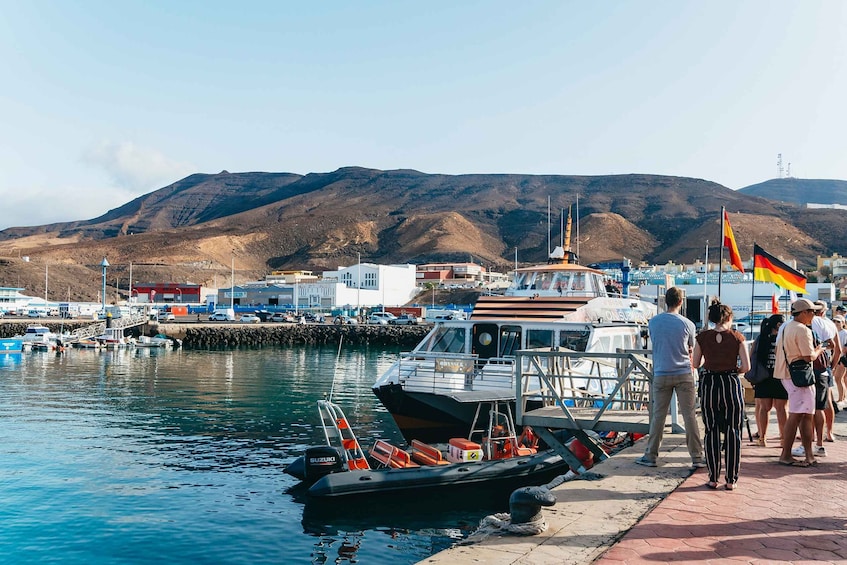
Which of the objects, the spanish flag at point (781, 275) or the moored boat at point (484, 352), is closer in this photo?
the moored boat at point (484, 352)

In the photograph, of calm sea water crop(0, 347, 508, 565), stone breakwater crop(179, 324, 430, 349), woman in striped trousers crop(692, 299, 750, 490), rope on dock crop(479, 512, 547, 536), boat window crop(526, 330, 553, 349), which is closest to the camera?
rope on dock crop(479, 512, 547, 536)

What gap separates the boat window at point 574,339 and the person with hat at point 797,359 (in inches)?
328

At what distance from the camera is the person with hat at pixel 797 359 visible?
29.7ft

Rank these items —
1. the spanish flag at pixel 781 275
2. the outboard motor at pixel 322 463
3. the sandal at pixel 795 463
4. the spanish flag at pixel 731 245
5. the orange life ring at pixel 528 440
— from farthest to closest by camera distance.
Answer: the spanish flag at pixel 731 245 → the spanish flag at pixel 781 275 → the orange life ring at pixel 528 440 → the outboard motor at pixel 322 463 → the sandal at pixel 795 463

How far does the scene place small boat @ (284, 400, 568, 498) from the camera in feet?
45.1

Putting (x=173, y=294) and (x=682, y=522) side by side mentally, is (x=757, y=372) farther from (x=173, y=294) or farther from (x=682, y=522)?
(x=173, y=294)

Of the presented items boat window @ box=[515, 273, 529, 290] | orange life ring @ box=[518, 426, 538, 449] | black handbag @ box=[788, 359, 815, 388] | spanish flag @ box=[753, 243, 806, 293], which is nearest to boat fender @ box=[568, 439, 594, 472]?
orange life ring @ box=[518, 426, 538, 449]

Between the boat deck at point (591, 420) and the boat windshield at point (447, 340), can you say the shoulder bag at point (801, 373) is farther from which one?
the boat windshield at point (447, 340)

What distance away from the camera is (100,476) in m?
17.3

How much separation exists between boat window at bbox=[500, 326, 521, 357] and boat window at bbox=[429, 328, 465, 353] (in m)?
1.02

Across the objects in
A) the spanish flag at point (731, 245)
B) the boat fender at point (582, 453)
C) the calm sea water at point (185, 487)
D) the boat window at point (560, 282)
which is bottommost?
the calm sea water at point (185, 487)

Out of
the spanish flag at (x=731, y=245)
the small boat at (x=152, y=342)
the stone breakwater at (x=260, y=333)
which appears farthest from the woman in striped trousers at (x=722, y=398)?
the stone breakwater at (x=260, y=333)

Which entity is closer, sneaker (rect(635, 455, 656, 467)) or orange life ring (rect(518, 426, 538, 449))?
sneaker (rect(635, 455, 656, 467))

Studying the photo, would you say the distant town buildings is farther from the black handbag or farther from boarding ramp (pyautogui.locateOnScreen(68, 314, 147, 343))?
the black handbag
